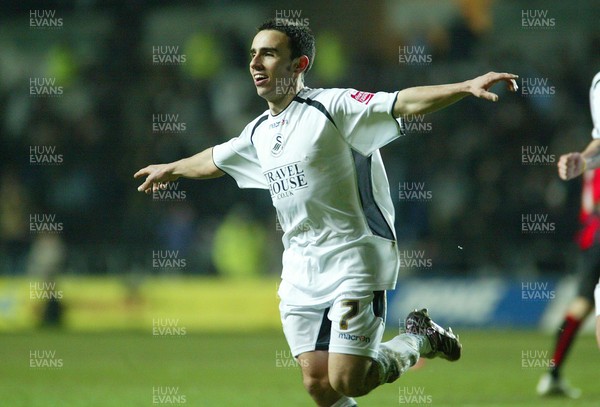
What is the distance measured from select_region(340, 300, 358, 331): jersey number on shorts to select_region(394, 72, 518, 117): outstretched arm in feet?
3.25

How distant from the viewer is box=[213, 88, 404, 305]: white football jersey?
17.5 ft

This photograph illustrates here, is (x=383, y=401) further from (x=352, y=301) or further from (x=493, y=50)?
(x=493, y=50)

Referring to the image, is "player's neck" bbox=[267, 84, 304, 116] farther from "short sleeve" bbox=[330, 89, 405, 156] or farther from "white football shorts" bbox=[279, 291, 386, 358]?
A: "white football shorts" bbox=[279, 291, 386, 358]

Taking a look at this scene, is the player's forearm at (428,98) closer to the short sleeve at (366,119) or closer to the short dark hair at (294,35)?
the short sleeve at (366,119)

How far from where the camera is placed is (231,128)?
17172mm

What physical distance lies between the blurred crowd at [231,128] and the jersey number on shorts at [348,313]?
29.9 ft

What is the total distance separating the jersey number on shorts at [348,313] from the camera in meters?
5.30

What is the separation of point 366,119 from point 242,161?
1.09 metres
